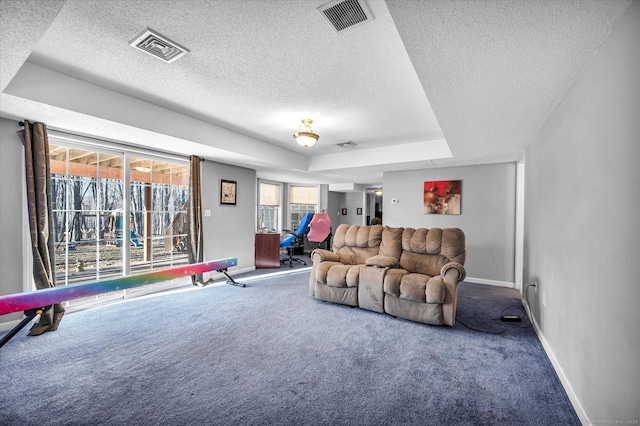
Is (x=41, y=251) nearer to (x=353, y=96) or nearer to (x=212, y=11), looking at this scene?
(x=212, y=11)

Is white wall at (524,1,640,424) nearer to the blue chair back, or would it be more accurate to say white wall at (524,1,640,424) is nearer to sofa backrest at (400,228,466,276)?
sofa backrest at (400,228,466,276)

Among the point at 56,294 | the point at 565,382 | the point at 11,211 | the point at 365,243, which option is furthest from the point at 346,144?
the point at 11,211

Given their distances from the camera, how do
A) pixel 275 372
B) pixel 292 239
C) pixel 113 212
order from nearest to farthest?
1. pixel 275 372
2. pixel 113 212
3. pixel 292 239

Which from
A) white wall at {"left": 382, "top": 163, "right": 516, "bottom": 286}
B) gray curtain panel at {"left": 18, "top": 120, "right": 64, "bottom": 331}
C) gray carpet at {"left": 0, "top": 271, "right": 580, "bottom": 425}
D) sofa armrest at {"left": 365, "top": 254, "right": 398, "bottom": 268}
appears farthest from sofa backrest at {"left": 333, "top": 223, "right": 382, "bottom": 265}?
gray curtain panel at {"left": 18, "top": 120, "right": 64, "bottom": 331}

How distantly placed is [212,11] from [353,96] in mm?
1673

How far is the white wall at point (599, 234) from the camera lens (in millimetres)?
1211

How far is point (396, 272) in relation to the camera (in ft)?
11.2

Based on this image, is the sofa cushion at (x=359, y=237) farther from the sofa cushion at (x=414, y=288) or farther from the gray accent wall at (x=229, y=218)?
the gray accent wall at (x=229, y=218)

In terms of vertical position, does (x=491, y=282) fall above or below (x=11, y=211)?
below

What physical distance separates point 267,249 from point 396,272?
371 cm

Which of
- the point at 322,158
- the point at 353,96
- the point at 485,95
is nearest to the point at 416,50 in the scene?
the point at 485,95

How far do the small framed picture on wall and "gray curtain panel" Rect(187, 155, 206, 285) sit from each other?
62cm

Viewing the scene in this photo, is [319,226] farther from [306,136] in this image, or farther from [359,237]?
[306,136]

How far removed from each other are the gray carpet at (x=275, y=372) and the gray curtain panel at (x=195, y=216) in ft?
4.75
